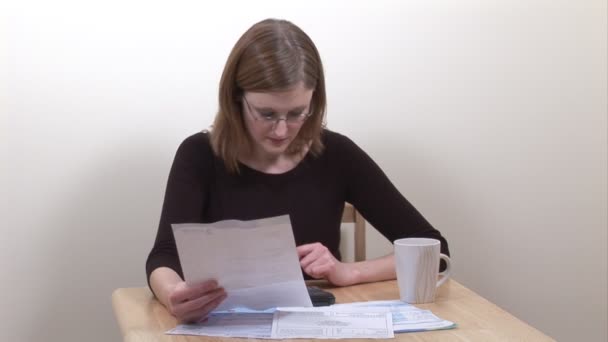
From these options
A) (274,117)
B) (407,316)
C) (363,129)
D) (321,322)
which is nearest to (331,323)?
(321,322)

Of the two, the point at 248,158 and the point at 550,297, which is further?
the point at 550,297

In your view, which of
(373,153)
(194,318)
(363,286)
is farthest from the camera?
(373,153)

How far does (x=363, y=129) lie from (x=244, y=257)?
1.02 metres

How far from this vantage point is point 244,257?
1189 millimetres

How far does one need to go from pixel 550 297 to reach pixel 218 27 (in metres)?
1.27

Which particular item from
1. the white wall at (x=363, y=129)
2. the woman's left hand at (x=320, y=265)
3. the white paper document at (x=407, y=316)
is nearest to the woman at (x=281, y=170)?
A: the woman's left hand at (x=320, y=265)

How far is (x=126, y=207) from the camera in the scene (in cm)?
201

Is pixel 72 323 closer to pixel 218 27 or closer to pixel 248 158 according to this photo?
pixel 248 158

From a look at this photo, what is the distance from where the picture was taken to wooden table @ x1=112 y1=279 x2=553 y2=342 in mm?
1166

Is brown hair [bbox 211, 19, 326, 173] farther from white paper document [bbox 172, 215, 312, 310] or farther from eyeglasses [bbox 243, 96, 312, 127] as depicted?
white paper document [bbox 172, 215, 312, 310]

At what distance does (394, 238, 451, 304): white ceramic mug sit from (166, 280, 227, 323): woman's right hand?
0.33 m

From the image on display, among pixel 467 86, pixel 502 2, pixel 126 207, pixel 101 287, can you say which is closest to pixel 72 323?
pixel 101 287

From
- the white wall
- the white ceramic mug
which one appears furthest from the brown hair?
the white ceramic mug

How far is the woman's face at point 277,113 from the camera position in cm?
157
